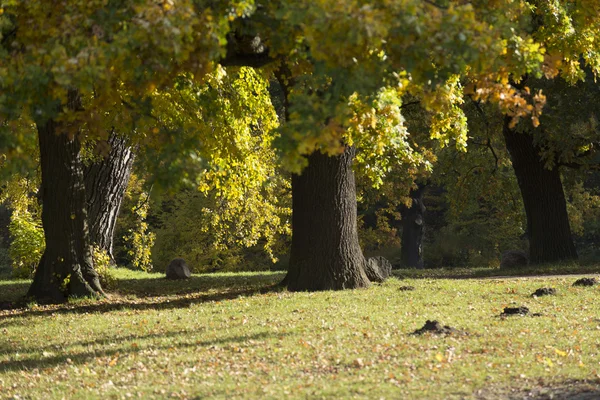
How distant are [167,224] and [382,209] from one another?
29.4 ft

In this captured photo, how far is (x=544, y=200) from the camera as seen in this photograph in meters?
24.9

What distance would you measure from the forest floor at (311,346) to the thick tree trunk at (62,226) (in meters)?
0.51

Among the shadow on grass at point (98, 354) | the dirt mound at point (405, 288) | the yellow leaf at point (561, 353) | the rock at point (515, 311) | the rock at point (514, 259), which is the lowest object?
the yellow leaf at point (561, 353)

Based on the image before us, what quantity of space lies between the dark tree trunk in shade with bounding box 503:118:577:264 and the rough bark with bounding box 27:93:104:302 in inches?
482

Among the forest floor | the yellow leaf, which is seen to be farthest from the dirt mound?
the yellow leaf

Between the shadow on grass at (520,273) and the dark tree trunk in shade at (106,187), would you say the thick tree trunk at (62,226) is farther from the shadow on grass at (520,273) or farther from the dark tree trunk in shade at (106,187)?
the shadow on grass at (520,273)

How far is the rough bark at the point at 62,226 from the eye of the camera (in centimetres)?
1761

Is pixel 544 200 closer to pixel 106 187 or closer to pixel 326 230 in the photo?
pixel 326 230

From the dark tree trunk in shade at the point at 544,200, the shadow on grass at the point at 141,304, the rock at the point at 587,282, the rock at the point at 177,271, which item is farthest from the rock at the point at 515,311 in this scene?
the dark tree trunk in shade at the point at 544,200

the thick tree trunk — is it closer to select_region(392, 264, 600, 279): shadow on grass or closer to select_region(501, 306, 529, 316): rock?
select_region(501, 306, 529, 316): rock

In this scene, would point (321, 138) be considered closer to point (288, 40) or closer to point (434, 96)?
point (288, 40)

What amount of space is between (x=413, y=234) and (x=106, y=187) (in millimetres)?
20690

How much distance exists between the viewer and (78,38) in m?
8.20

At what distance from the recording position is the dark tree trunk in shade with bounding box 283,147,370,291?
57.9 ft
